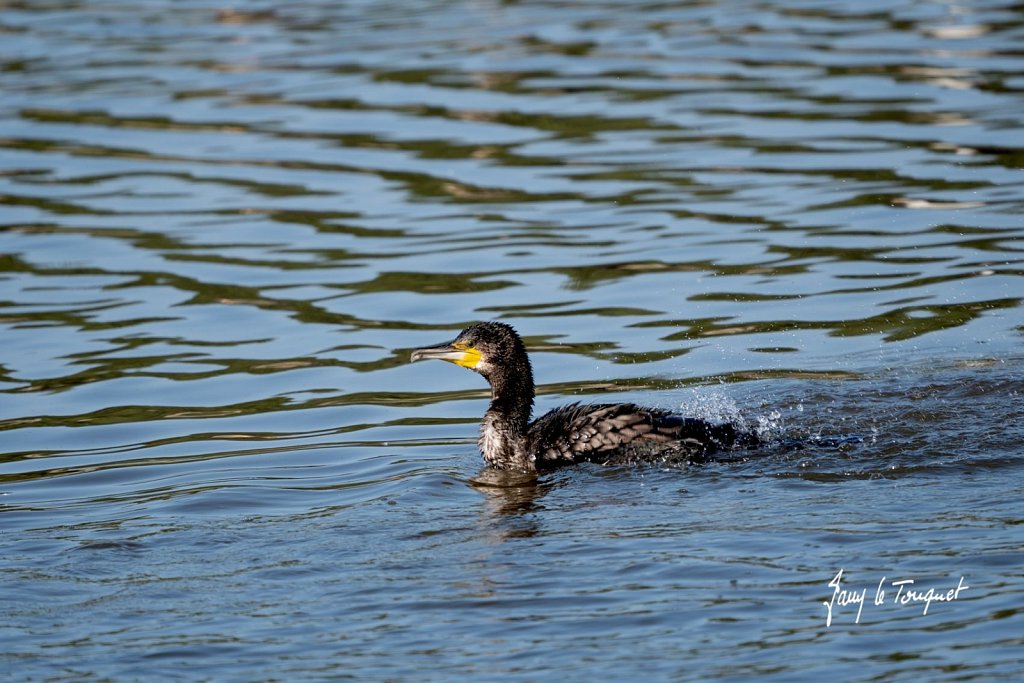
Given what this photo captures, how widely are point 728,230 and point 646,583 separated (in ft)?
28.0

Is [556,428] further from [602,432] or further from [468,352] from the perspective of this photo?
[468,352]

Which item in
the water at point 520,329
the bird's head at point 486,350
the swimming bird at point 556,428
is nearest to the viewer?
the water at point 520,329

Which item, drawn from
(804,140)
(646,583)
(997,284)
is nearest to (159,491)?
(646,583)

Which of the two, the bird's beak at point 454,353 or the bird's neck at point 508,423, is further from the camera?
the bird's beak at point 454,353

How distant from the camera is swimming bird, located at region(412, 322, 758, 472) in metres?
9.91
